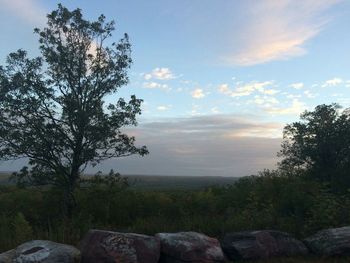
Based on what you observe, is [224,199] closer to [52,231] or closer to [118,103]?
[118,103]

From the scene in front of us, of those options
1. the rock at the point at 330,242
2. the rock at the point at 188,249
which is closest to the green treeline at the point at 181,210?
the rock at the point at 330,242

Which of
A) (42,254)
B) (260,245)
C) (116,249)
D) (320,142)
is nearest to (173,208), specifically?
(260,245)

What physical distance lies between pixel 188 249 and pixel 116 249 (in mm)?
1414

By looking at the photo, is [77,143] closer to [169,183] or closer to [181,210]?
[181,210]

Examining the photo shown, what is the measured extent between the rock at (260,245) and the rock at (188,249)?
39 cm

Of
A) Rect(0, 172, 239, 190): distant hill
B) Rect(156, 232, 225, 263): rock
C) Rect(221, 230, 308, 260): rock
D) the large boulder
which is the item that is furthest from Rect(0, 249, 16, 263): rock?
Rect(0, 172, 239, 190): distant hill

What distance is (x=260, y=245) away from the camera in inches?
370

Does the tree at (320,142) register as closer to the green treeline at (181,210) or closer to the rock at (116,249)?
the green treeline at (181,210)

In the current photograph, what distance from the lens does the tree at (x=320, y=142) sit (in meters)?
35.9

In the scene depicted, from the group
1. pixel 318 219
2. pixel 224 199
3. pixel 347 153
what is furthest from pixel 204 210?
pixel 347 153

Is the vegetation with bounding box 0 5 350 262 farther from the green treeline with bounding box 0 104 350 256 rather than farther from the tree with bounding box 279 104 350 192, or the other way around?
the tree with bounding box 279 104 350 192

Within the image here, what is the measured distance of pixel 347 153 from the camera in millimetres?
35812

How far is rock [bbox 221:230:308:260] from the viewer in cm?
928

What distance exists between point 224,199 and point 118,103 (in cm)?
562
